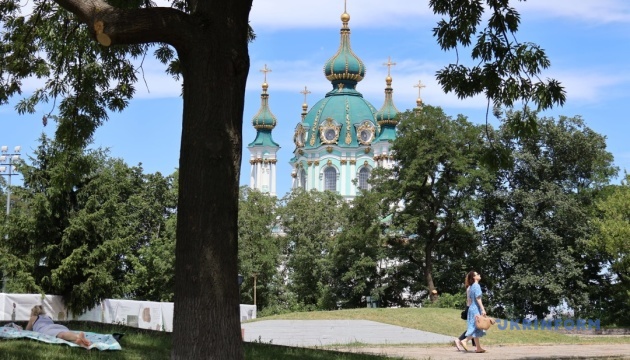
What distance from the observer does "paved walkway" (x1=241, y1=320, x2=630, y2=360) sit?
14.7m

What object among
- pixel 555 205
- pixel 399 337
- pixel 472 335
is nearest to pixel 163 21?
pixel 472 335

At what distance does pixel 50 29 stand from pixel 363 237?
32.8 m

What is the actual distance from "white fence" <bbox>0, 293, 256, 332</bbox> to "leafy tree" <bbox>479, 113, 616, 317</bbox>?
65.1 feet

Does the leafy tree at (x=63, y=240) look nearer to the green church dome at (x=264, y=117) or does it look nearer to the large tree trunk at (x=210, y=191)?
the large tree trunk at (x=210, y=191)

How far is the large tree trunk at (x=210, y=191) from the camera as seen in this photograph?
23.7ft

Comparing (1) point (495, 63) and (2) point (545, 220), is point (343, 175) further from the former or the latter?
(1) point (495, 63)

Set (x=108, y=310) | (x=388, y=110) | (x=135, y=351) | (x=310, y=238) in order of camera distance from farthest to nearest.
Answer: (x=388, y=110) → (x=310, y=238) → (x=108, y=310) → (x=135, y=351)

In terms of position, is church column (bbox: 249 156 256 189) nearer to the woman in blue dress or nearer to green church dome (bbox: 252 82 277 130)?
green church dome (bbox: 252 82 277 130)

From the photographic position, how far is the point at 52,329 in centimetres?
1125

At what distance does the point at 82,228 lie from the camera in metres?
29.9

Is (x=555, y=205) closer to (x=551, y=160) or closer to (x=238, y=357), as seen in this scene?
(x=551, y=160)

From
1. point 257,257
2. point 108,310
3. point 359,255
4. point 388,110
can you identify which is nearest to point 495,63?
point 108,310

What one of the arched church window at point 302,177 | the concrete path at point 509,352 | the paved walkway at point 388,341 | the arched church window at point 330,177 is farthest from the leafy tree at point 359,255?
the arched church window at point 302,177

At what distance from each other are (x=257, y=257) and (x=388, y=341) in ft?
113
